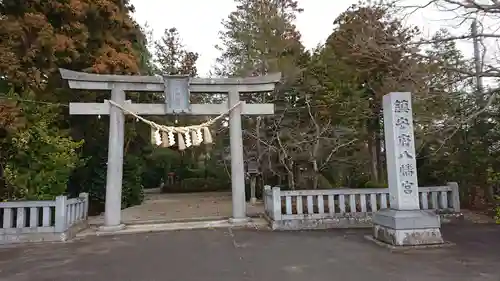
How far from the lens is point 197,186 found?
92.4 ft

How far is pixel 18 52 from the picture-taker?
9.67 metres

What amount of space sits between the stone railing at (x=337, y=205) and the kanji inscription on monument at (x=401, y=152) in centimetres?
221

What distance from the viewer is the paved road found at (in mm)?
4777

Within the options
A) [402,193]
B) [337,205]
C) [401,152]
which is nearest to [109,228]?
[337,205]

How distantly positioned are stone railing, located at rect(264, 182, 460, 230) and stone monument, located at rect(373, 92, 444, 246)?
1.84m

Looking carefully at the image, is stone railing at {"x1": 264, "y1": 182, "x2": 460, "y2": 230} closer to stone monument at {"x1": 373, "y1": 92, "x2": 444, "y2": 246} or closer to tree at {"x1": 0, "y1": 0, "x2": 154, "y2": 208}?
stone monument at {"x1": 373, "y1": 92, "x2": 444, "y2": 246}

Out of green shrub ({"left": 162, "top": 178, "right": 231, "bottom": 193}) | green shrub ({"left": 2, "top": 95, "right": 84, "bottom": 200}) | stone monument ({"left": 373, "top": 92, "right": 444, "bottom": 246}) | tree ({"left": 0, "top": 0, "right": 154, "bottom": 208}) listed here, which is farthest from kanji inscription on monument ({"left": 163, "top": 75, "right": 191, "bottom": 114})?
green shrub ({"left": 162, "top": 178, "right": 231, "bottom": 193})

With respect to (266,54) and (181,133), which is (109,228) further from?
(266,54)

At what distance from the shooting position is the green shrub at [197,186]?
91.1 ft

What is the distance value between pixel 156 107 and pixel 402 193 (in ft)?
20.9

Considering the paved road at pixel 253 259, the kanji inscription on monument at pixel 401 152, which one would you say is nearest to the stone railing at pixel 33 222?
the paved road at pixel 253 259

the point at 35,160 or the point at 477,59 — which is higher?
the point at 477,59

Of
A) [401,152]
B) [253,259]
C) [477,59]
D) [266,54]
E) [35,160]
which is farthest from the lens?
[266,54]

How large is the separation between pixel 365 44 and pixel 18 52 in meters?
9.05
